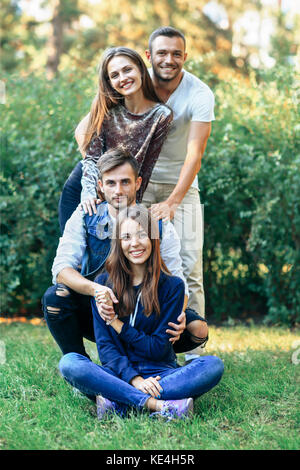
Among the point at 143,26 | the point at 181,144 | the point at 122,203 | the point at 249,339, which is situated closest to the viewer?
the point at 122,203

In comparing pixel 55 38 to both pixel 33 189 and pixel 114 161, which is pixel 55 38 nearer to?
pixel 33 189

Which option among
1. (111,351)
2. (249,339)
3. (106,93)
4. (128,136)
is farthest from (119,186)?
(249,339)

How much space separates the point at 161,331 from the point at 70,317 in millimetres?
541

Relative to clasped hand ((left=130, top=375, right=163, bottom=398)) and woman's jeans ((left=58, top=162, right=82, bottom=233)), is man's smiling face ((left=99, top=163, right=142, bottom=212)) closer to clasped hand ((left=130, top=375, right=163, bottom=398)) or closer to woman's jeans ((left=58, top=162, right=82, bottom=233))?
woman's jeans ((left=58, top=162, right=82, bottom=233))

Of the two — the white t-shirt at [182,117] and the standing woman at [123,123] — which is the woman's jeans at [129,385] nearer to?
the standing woman at [123,123]

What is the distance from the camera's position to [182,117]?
142 inches

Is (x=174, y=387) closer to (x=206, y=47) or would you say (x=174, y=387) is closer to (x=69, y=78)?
(x=69, y=78)

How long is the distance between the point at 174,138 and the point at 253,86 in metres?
1.88

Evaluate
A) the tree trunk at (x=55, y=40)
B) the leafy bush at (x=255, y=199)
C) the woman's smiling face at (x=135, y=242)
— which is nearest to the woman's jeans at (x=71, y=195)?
the woman's smiling face at (x=135, y=242)

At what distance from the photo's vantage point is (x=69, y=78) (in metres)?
6.02

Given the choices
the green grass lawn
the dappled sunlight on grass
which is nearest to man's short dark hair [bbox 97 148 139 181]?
the green grass lawn

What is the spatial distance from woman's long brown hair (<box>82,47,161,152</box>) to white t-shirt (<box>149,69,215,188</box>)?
0.32 meters

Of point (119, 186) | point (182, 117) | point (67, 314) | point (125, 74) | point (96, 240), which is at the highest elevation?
point (125, 74)
